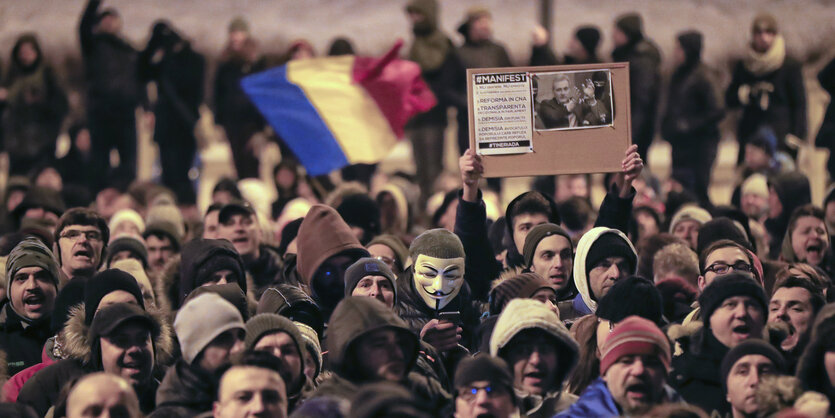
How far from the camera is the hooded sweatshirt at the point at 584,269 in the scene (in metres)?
9.50

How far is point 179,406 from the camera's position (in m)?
7.87

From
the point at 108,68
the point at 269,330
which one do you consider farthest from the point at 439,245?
the point at 108,68

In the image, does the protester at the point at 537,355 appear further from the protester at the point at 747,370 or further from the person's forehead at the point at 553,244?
the person's forehead at the point at 553,244

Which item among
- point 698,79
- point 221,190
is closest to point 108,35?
point 221,190

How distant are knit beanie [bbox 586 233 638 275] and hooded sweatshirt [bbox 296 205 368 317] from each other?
4.60 feet

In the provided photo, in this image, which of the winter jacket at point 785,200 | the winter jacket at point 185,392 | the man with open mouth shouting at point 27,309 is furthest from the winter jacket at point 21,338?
the winter jacket at point 785,200

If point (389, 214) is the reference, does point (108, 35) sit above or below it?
above

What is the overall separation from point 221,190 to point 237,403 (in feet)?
22.7

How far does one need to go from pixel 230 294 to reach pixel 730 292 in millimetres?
2572

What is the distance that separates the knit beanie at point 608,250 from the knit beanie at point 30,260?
3160 mm

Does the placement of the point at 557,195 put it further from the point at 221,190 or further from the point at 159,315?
the point at 159,315

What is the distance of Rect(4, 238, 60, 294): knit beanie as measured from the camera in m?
9.86

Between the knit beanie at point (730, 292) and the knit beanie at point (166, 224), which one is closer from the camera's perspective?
the knit beanie at point (730, 292)

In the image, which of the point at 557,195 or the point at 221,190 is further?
the point at 557,195
